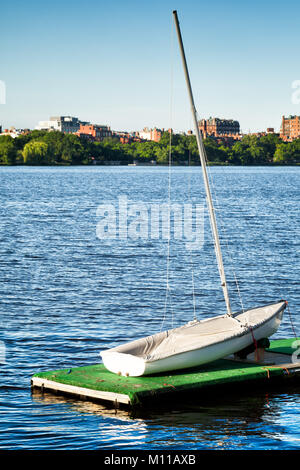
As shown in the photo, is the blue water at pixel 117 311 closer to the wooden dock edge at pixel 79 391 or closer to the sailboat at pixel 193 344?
the wooden dock edge at pixel 79 391

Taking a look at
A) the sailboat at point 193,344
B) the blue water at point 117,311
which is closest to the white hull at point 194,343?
the sailboat at point 193,344

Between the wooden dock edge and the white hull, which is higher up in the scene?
the white hull

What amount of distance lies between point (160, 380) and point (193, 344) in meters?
1.54

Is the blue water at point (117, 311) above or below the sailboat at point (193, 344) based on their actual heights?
below

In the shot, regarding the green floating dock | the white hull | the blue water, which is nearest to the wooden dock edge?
the green floating dock

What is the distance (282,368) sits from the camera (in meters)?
25.9

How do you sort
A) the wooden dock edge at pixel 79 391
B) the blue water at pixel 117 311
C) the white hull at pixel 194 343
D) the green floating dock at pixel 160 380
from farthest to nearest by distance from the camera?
the white hull at pixel 194 343 < the green floating dock at pixel 160 380 < the wooden dock edge at pixel 79 391 < the blue water at pixel 117 311

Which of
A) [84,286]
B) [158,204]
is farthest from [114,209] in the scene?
[84,286]

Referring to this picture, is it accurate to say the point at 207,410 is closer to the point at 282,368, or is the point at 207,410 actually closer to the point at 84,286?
the point at 282,368

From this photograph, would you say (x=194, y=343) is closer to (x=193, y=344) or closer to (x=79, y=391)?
→ (x=193, y=344)

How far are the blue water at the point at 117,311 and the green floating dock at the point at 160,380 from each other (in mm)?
→ 416

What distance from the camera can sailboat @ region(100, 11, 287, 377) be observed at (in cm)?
2388

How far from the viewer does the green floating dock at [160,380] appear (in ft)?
75.4

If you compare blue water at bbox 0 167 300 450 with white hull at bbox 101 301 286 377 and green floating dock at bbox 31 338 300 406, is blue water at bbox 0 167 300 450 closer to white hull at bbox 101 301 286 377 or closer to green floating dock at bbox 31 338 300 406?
green floating dock at bbox 31 338 300 406
